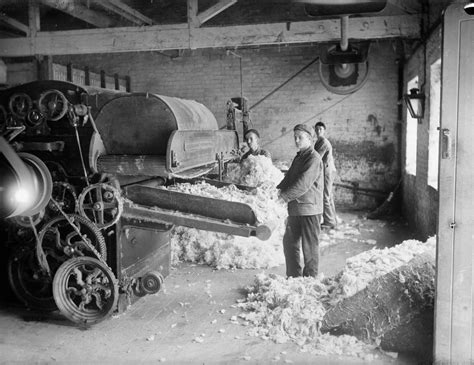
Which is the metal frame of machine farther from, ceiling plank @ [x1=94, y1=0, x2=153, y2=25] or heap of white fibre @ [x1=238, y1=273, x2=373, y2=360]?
ceiling plank @ [x1=94, y1=0, x2=153, y2=25]

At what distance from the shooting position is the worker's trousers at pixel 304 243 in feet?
18.0

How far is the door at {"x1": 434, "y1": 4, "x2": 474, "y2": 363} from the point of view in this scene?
3.14 meters

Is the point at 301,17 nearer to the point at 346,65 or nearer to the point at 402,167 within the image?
the point at 346,65

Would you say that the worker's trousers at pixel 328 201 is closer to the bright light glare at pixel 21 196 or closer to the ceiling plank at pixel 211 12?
the ceiling plank at pixel 211 12

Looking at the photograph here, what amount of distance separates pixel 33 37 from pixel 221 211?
563 cm

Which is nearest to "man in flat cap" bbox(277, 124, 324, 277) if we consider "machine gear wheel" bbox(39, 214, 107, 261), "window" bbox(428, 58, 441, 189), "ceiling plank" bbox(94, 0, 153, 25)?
"machine gear wheel" bbox(39, 214, 107, 261)

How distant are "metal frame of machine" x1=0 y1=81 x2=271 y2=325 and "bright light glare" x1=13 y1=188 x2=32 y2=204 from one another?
0.59 meters

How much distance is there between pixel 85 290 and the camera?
442cm

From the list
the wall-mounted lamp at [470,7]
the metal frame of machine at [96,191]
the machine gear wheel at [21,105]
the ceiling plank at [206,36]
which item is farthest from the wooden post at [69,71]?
the wall-mounted lamp at [470,7]

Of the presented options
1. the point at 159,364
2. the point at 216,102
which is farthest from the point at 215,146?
the point at 216,102

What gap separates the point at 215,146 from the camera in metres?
6.10

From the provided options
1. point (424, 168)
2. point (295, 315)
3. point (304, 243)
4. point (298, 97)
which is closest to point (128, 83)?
point (298, 97)

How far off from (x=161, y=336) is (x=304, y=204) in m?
2.14

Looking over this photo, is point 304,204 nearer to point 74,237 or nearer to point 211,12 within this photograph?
point 74,237
